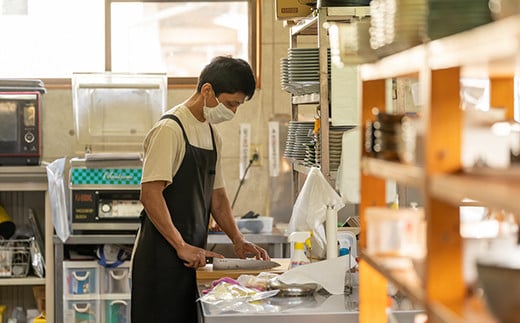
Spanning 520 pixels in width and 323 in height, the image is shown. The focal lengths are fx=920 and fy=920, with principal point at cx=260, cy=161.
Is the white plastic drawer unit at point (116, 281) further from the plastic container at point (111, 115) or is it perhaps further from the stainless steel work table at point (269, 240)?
the plastic container at point (111, 115)

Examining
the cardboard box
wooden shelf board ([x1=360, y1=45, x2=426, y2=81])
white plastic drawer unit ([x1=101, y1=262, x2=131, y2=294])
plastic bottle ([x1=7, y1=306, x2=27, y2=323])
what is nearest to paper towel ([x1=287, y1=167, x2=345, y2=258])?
the cardboard box

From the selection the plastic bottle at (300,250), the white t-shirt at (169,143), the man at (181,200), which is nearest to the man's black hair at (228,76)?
the man at (181,200)

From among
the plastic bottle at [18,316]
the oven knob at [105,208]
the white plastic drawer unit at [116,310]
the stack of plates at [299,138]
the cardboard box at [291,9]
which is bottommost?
the plastic bottle at [18,316]

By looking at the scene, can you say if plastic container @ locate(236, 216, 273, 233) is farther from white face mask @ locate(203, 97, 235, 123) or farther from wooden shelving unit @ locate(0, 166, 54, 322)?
white face mask @ locate(203, 97, 235, 123)

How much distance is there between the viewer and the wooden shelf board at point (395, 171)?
1.77 meters

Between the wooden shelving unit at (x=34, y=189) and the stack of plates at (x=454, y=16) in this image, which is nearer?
the stack of plates at (x=454, y=16)

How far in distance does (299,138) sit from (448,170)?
2864 mm

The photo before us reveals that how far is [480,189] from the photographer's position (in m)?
1.40

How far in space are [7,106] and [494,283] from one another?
4348 millimetres

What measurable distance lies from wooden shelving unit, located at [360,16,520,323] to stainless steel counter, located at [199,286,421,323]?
108 centimetres

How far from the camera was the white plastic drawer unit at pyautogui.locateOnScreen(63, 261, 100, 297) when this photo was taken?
527 cm

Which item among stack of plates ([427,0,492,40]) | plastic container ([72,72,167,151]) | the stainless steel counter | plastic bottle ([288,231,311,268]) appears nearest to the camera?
stack of plates ([427,0,492,40])

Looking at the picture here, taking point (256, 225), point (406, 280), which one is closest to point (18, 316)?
point (256, 225)

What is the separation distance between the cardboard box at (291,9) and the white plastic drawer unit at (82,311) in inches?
78.6
